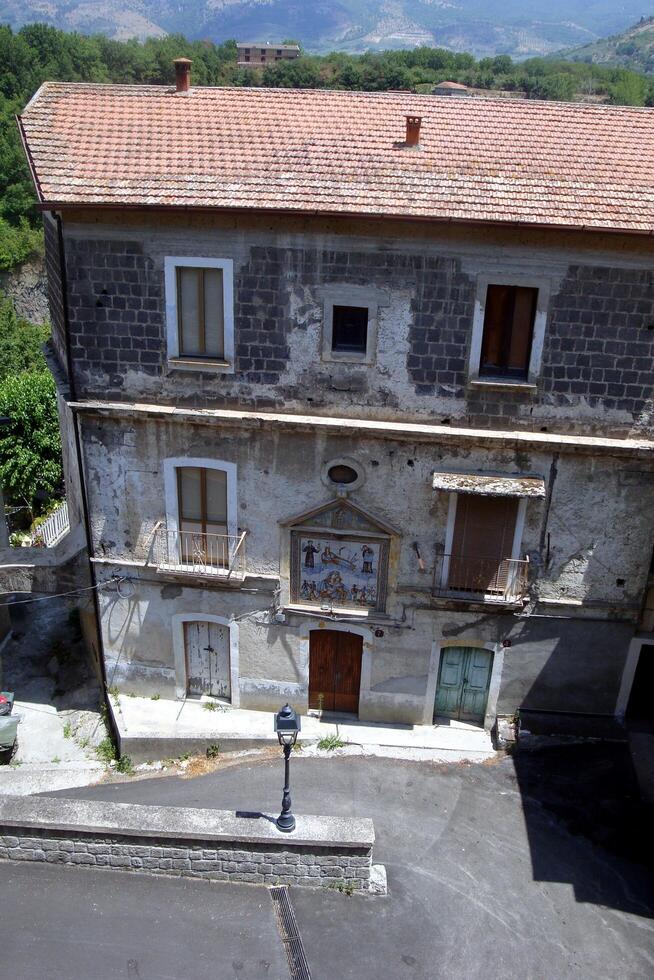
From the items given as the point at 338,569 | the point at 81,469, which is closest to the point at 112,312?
the point at 81,469

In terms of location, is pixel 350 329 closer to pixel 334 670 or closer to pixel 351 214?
pixel 351 214

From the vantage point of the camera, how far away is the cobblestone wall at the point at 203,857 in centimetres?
1338

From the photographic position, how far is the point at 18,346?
155 ft

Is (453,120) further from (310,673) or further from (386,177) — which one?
(310,673)

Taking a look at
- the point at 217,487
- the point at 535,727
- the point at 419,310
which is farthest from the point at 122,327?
the point at 535,727

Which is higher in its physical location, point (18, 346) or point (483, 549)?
point (483, 549)

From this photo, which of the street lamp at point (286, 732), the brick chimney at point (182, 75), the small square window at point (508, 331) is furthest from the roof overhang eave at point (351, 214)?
the street lamp at point (286, 732)

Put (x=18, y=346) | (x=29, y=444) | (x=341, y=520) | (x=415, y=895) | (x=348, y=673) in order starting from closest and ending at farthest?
(x=415, y=895) < (x=341, y=520) < (x=348, y=673) < (x=29, y=444) < (x=18, y=346)

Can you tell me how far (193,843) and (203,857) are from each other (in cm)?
33

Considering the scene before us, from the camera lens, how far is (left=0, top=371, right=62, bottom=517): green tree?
33562 mm

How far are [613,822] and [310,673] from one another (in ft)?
24.2

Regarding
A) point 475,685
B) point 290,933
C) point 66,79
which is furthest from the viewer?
point 66,79

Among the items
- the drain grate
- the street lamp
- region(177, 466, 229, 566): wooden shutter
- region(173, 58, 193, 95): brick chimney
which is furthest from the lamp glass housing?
region(173, 58, 193, 95): brick chimney

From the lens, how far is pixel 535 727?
1892 centimetres
